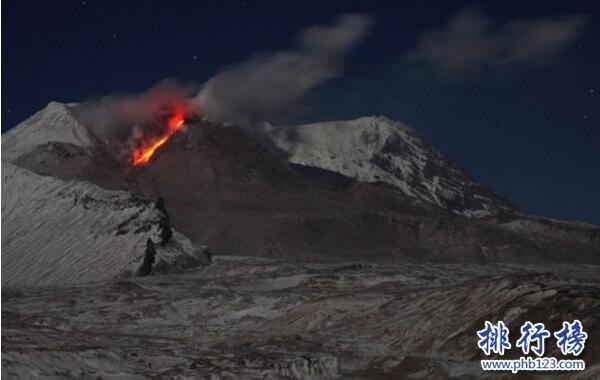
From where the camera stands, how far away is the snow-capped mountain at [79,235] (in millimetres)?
100688

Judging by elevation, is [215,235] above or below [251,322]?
above

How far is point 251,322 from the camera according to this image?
203 feet

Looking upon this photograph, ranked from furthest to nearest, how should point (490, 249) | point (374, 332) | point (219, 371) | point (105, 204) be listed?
point (490, 249) < point (105, 204) < point (374, 332) < point (219, 371)

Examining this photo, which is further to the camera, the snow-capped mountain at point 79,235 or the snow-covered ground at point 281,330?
the snow-capped mountain at point 79,235

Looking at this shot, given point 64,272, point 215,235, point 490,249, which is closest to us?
point 64,272

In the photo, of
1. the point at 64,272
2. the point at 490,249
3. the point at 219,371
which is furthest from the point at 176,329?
the point at 490,249

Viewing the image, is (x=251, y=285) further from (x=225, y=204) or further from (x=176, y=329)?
(x=225, y=204)

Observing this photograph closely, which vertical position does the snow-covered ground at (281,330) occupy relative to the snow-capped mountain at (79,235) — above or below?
below

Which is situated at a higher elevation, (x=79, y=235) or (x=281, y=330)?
(x=79, y=235)

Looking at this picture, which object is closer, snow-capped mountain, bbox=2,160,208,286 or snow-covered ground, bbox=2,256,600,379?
snow-covered ground, bbox=2,256,600,379

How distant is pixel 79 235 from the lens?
109 meters

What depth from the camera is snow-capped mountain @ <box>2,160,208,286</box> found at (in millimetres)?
100688

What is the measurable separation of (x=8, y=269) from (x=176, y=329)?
48.2m

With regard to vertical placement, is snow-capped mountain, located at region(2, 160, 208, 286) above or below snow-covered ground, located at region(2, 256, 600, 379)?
above
